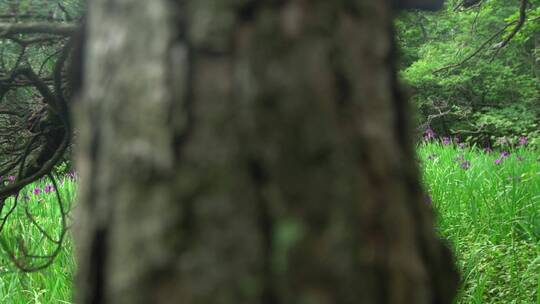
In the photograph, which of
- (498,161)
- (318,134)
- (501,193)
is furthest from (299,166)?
(498,161)

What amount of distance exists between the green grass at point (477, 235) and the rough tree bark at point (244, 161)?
5.17ft

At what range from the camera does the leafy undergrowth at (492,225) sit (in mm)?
2561

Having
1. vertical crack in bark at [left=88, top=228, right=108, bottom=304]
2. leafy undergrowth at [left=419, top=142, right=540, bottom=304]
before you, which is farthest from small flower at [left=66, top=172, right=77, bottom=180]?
vertical crack in bark at [left=88, top=228, right=108, bottom=304]

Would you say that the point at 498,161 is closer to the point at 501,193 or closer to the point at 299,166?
the point at 501,193

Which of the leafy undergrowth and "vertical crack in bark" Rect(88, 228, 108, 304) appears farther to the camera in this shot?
the leafy undergrowth

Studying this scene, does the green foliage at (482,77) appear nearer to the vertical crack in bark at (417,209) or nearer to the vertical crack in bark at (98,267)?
the vertical crack in bark at (417,209)

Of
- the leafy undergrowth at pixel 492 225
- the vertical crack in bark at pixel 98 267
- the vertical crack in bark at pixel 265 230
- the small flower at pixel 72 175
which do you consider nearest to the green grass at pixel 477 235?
the leafy undergrowth at pixel 492 225

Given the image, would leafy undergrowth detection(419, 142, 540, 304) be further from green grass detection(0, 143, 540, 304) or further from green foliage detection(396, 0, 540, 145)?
green foliage detection(396, 0, 540, 145)

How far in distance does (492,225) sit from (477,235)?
0.54ft

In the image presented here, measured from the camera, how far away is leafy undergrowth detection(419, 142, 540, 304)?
256cm

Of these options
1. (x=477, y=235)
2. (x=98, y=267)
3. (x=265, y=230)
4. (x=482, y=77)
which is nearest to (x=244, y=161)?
(x=265, y=230)

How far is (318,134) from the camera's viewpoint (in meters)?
0.41

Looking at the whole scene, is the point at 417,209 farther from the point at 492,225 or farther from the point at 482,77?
the point at 482,77

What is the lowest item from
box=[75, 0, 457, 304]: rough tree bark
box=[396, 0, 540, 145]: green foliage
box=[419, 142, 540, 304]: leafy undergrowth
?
box=[396, 0, 540, 145]: green foliage
